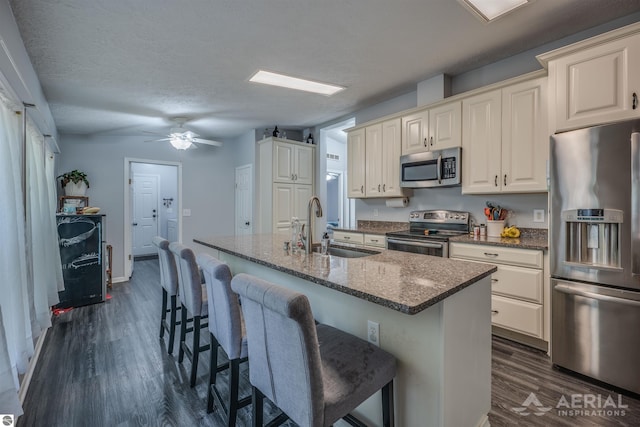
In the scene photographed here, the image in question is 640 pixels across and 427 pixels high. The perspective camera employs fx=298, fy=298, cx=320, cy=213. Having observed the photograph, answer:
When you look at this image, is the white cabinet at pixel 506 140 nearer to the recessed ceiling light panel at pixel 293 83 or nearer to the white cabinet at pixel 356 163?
the white cabinet at pixel 356 163

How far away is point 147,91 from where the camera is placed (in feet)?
10.9

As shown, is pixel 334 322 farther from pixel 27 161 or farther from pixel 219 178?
pixel 219 178

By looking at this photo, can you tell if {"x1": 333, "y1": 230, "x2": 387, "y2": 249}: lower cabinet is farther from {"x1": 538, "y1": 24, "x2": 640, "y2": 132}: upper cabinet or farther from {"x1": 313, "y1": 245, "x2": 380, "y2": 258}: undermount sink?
{"x1": 538, "y1": 24, "x2": 640, "y2": 132}: upper cabinet

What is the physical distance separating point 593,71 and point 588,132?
44 cm

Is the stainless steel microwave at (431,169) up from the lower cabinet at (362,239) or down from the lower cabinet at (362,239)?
up

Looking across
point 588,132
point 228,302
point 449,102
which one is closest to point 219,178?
point 449,102

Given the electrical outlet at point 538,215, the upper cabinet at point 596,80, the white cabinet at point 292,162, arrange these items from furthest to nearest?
the white cabinet at point 292,162 → the electrical outlet at point 538,215 → the upper cabinet at point 596,80

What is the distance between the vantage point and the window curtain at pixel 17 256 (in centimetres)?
150

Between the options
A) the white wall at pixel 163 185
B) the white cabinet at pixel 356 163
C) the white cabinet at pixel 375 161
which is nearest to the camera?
the white cabinet at pixel 375 161

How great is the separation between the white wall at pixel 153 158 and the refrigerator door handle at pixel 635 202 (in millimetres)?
5705

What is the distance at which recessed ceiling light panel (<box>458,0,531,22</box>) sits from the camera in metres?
2.05

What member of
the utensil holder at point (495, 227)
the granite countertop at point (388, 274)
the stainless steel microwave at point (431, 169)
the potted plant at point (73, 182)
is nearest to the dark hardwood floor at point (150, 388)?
the granite countertop at point (388, 274)

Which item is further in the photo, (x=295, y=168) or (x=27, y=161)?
(x=295, y=168)

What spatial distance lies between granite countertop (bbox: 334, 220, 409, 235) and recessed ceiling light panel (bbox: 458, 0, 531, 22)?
225 cm
